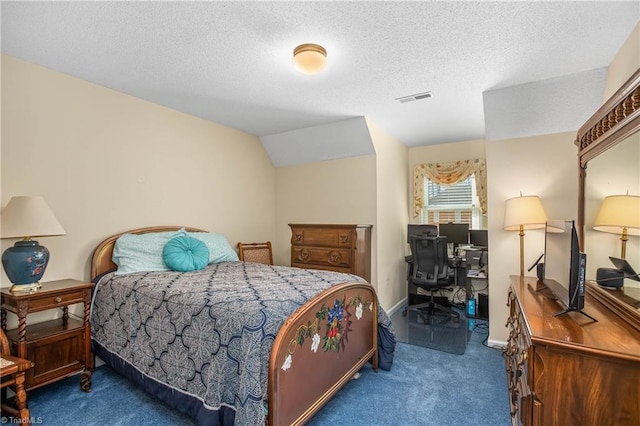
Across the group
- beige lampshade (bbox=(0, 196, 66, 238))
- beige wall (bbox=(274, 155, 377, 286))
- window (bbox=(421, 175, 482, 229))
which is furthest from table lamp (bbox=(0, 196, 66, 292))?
window (bbox=(421, 175, 482, 229))

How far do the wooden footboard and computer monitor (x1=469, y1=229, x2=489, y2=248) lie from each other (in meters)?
2.31

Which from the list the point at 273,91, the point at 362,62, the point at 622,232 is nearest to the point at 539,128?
the point at 622,232

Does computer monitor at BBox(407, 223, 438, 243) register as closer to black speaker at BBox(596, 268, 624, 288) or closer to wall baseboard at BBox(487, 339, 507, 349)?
wall baseboard at BBox(487, 339, 507, 349)

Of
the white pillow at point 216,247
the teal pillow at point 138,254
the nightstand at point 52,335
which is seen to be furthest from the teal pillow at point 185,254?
the nightstand at point 52,335

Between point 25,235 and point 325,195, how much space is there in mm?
3018

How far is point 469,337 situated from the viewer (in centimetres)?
327

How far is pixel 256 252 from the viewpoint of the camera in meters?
4.09

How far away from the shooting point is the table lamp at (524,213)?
256 centimetres

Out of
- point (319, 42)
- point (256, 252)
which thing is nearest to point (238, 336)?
point (319, 42)

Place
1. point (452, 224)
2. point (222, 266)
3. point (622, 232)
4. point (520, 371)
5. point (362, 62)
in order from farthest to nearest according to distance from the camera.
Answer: point (452, 224), point (222, 266), point (362, 62), point (520, 371), point (622, 232)

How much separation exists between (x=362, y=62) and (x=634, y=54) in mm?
1715

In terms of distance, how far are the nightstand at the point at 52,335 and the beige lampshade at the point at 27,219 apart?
15.7 inches

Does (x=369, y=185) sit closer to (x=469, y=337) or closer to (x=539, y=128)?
(x=539, y=128)

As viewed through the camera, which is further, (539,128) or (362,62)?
(539,128)
